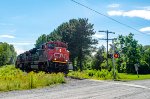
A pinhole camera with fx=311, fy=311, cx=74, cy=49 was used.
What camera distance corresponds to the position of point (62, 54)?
1385 inches

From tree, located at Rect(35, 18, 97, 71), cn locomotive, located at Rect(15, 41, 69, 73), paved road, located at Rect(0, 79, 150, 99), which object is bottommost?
paved road, located at Rect(0, 79, 150, 99)

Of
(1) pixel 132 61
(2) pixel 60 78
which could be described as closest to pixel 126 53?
(1) pixel 132 61

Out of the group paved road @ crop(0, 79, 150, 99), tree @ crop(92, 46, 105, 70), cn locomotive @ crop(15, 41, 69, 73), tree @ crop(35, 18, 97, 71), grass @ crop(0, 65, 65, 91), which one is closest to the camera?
paved road @ crop(0, 79, 150, 99)

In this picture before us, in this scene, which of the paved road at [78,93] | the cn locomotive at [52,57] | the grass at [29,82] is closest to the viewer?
the paved road at [78,93]

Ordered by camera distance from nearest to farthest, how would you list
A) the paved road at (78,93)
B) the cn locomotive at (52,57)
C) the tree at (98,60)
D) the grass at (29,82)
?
the paved road at (78,93) < the grass at (29,82) < the cn locomotive at (52,57) < the tree at (98,60)

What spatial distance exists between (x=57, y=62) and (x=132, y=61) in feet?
178

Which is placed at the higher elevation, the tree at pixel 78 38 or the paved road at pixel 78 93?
the tree at pixel 78 38

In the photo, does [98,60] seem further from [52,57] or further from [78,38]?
[52,57]

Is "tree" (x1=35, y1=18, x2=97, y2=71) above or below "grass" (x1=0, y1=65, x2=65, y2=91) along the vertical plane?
above

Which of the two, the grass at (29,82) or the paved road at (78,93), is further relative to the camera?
the grass at (29,82)

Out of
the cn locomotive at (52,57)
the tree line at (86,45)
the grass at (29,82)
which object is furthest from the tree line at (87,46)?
the grass at (29,82)

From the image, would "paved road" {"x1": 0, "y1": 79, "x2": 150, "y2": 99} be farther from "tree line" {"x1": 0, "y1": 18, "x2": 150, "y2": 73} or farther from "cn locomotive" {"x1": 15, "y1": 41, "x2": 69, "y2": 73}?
"tree line" {"x1": 0, "y1": 18, "x2": 150, "y2": 73}

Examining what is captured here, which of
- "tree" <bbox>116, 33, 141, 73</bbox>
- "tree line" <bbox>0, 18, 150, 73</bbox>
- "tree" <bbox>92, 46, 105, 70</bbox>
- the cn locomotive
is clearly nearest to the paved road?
the cn locomotive

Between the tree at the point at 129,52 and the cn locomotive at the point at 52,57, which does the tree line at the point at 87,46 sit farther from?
the cn locomotive at the point at 52,57
